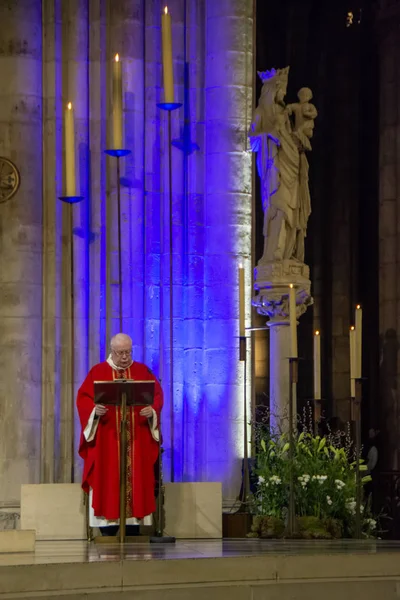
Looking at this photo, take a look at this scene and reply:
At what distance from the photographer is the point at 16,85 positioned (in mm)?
11914

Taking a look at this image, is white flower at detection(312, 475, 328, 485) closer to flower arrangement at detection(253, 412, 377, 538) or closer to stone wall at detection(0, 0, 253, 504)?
flower arrangement at detection(253, 412, 377, 538)

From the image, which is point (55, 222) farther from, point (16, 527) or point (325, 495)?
point (325, 495)

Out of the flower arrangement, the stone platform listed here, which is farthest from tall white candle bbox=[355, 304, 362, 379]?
the stone platform

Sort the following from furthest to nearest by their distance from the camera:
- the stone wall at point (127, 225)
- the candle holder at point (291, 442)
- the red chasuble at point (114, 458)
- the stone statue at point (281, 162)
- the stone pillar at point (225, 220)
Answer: the stone statue at point (281, 162)
the stone pillar at point (225, 220)
the stone wall at point (127, 225)
the red chasuble at point (114, 458)
the candle holder at point (291, 442)

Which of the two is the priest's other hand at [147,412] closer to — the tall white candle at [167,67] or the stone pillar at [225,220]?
the stone pillar at [225,220]

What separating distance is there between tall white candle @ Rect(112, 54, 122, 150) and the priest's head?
1.53m

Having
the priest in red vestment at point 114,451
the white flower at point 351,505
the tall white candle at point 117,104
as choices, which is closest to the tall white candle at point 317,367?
the white flower at point 351,505

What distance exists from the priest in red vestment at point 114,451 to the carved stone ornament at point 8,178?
2.06m

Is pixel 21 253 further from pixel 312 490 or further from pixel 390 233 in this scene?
pixel 390 233

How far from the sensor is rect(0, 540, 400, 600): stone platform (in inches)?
284

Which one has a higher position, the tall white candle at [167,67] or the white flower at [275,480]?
the tall white candle at [167,67]

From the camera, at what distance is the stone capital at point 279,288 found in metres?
12.5

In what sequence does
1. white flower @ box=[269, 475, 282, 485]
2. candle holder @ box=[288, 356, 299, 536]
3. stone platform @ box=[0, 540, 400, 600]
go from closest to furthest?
1. stone platform @ box=[0, 540, 400, 600]
2. candle holder @ box=[288, 356, 299, 536]
3. white flower @ box=[269, 475, 282, 485]

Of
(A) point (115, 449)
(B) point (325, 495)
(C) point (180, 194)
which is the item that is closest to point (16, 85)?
(C) point (180, 194)
